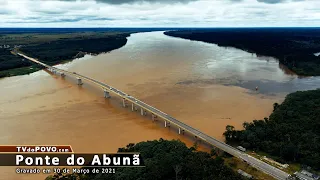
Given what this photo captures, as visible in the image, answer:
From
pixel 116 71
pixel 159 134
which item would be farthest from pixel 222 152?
pixel 116 71

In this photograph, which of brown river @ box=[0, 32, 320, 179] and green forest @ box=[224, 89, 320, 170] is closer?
green forest @ box=[224, 89, 320, 170]

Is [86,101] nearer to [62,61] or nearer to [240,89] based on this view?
[240,89]

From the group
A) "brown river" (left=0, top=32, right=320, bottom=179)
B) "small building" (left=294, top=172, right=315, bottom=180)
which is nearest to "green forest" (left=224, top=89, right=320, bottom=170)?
"small building" (left=294, top=172, right=315, bottom=180)

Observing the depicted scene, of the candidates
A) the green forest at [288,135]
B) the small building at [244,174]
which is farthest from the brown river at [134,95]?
the small building at [244,174]

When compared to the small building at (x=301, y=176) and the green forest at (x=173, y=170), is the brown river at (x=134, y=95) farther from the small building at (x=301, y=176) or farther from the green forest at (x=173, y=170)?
the small building at (x=301, y=176)

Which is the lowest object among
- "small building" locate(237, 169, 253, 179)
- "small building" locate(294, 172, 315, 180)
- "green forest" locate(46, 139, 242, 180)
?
"small building" locate(237, 169, 253, 179)

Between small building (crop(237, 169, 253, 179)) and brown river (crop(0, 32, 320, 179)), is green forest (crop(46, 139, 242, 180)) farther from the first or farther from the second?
brown river (crop(0, 32, 320, 179))
